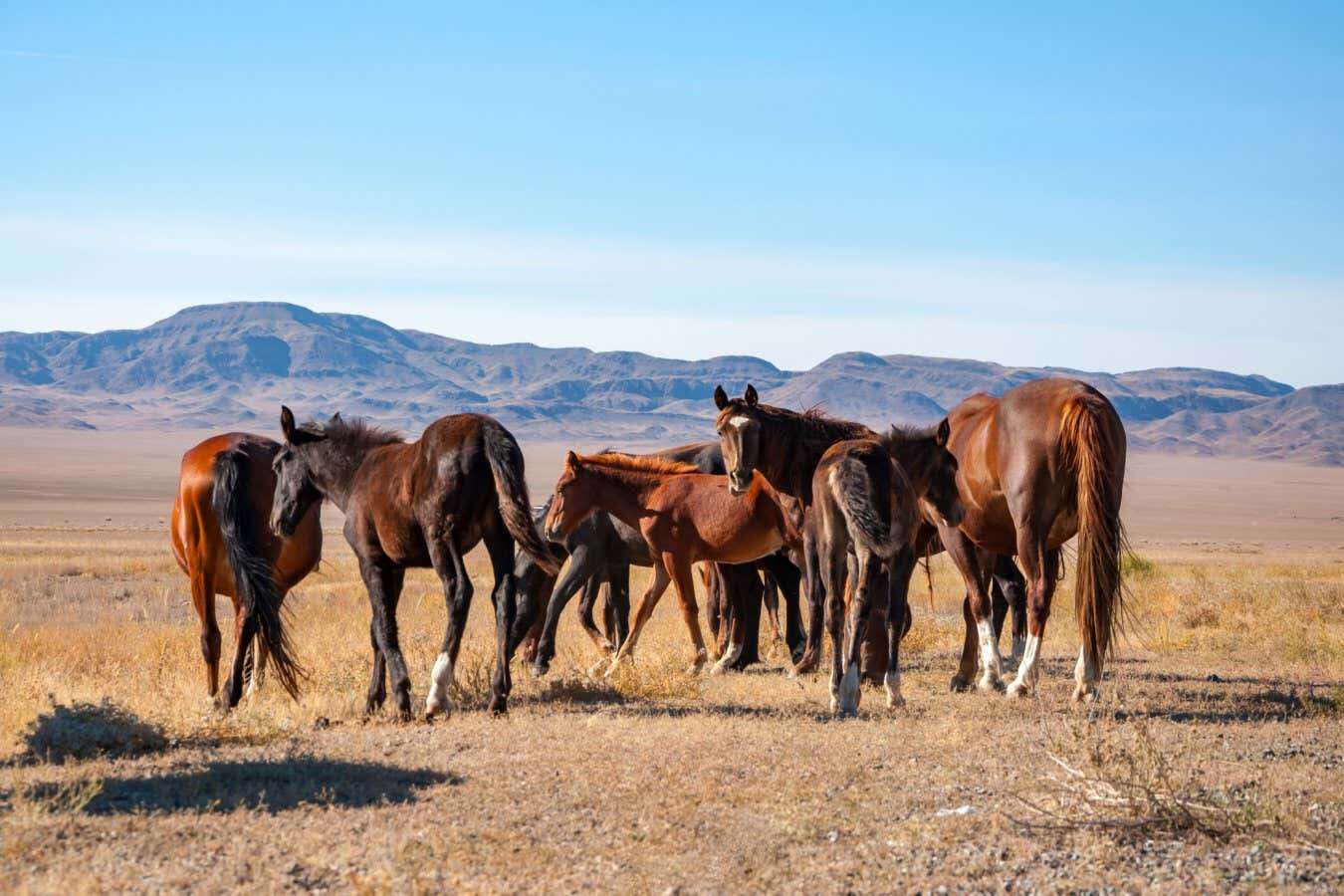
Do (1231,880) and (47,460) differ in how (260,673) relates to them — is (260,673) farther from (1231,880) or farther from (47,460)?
(47,460)

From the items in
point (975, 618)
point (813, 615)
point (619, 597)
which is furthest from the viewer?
point (619, 597)

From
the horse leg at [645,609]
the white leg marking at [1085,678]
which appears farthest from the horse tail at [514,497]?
the white leg marking at [1085,678]

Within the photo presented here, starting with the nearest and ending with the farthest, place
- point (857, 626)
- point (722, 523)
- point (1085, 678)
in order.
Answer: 1. point (857, 626)
2. point (1085, 678)
3. point (722, 523)

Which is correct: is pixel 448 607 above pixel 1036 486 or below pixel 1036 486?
below

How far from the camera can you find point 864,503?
9469 millimetres

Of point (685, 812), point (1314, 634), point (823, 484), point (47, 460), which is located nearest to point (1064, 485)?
point (823, 484)

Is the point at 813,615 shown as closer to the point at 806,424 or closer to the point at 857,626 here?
the point at 806,424

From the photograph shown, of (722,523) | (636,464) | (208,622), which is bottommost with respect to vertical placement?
(208,622)

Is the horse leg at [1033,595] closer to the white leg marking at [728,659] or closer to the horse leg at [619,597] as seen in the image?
the white leg marking at [728,659]

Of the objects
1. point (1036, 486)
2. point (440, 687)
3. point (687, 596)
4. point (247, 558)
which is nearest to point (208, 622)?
point (247, 558)

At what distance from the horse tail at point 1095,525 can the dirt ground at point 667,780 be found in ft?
2.02

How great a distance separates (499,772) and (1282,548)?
4357 centimetres

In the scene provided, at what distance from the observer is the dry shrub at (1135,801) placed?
617 cm

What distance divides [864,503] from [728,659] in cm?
355
